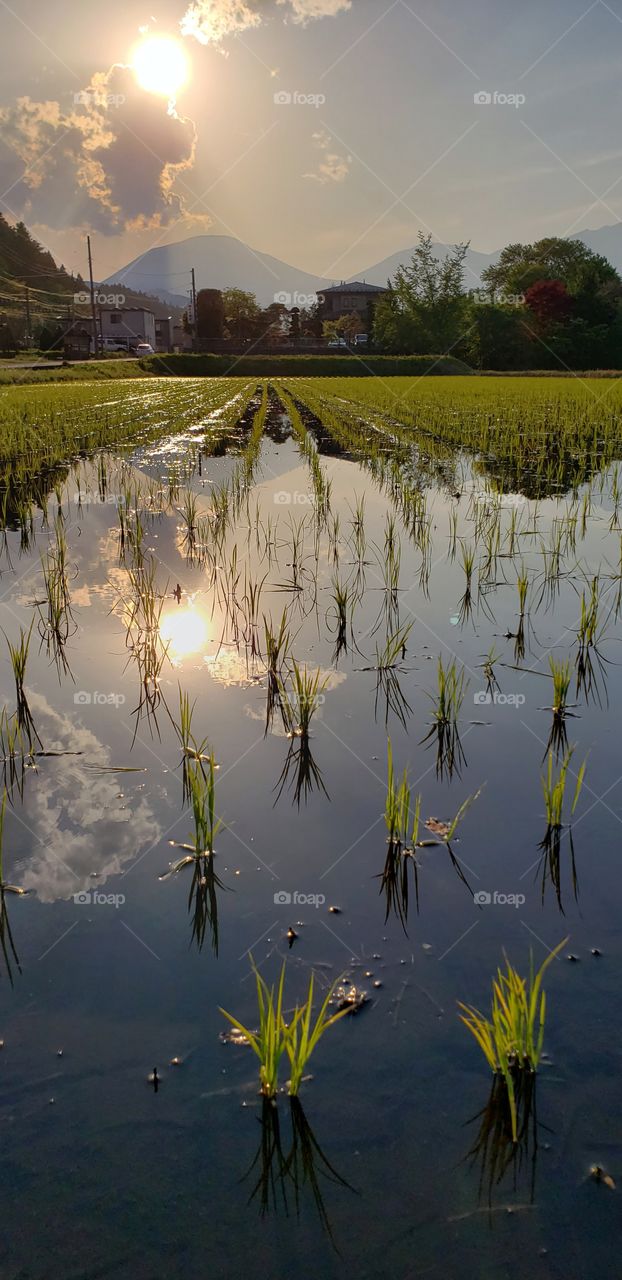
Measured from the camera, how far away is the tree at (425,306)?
56.1 metres

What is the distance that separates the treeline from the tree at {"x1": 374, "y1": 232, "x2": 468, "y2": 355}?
0.07m

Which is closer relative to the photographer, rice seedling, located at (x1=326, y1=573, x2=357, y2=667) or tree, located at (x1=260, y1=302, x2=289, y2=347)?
rice seedling, located at (x1=326, y1=573, x2=357, y2=667)

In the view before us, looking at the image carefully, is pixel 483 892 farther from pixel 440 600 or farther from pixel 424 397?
pixel 424 397

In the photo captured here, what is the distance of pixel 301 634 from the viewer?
4.70 metres

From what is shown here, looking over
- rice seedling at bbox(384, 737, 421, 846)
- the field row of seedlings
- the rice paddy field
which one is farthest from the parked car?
rice seedling at bbox(384, 737, 421, 846)

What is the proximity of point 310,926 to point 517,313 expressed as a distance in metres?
53.6

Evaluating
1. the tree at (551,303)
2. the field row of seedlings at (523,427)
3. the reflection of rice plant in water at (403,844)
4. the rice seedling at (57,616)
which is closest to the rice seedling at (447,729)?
the reflection of rice plant in water at (403,844)

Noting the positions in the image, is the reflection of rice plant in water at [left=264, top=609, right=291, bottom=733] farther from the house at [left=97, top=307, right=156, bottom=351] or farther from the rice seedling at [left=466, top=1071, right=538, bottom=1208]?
the house at [left=97, top=307, right=156, bottom=351]

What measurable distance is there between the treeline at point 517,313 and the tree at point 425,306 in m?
0.07

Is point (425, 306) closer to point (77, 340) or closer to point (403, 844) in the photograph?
point (77, 340)

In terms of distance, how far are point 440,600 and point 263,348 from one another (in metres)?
53.5

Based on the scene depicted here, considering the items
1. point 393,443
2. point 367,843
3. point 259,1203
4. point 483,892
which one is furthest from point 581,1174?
point 393,443

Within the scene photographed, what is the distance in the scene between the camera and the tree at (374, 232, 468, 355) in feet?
184

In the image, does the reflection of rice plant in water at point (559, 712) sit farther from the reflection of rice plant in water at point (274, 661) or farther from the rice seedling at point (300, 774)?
the reflection of rice plant in water at point (274, 661)
